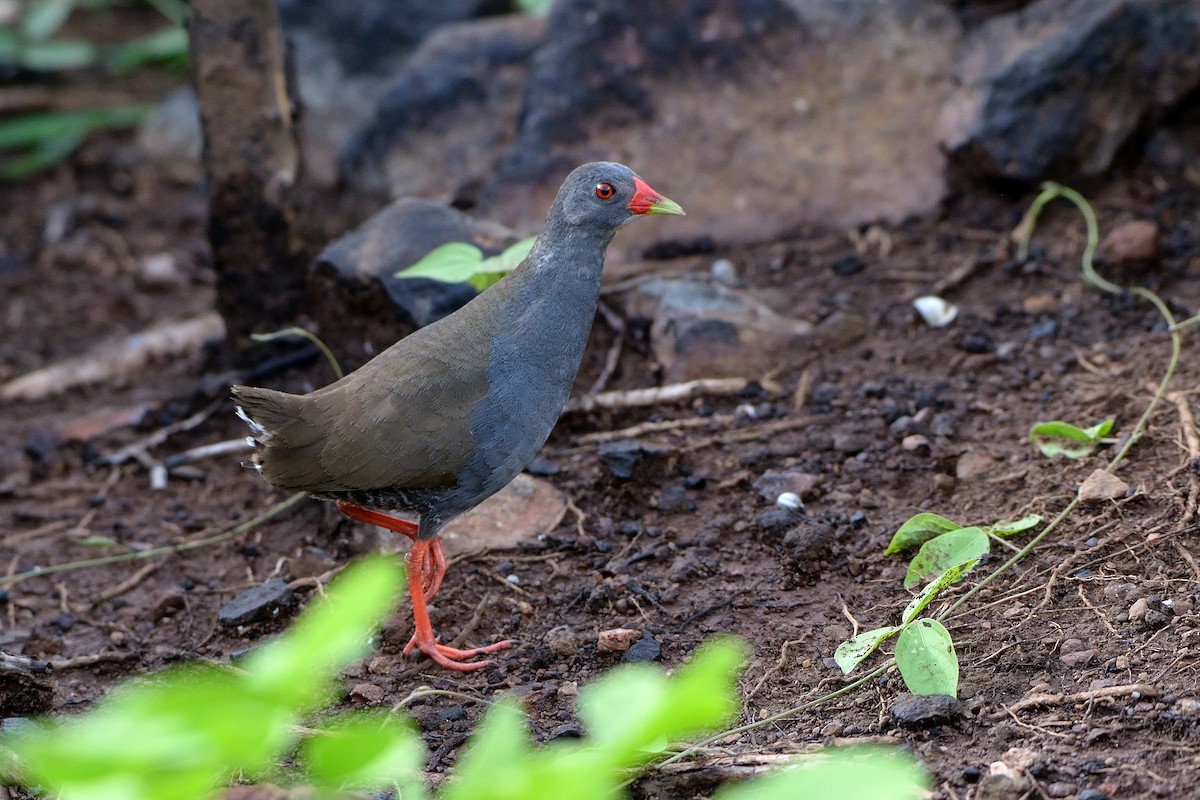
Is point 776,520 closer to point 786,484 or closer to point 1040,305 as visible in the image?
point 786,484

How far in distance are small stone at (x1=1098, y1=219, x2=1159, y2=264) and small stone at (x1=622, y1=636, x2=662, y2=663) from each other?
3.02 meters

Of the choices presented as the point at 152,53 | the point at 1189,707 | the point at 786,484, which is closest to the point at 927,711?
the point at 1189,707

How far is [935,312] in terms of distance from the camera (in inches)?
211

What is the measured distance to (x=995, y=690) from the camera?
10.0ft

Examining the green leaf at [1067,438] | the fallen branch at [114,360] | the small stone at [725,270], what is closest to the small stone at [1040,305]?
the green leaf at [1067,438]

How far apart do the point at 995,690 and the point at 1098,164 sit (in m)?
3.60

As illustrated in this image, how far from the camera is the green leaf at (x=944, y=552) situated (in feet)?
11.0

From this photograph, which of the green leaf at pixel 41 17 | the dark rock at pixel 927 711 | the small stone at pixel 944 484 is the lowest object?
the small stone at pixel 944 484

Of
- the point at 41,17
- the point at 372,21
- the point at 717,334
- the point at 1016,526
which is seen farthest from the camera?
the point at 41,17

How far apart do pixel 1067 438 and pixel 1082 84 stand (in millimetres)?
2333

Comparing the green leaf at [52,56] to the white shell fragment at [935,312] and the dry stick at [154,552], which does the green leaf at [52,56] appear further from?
the white shell fragment at [935,312]

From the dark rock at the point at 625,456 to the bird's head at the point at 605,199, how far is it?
939 millimetres

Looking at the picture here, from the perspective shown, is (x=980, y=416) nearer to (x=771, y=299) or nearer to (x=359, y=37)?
(x=771, y=299)

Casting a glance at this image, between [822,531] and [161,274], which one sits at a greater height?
[822,531]
